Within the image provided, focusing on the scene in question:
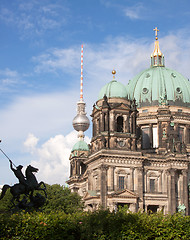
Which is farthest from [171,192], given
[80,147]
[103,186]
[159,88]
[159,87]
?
[80,147]

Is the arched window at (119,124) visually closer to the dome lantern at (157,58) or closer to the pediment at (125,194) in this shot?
the pediment at (125,194)

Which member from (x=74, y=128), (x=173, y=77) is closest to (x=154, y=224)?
(x=173, y=77)

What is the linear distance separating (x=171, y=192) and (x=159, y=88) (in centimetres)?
2641

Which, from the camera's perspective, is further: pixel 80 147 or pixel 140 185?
pixel 80 147

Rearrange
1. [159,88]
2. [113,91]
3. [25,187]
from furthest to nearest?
1. [159,88]
2. [113,91]
3. [25,187]

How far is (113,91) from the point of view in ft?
286

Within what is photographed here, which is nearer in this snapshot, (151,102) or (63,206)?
(63,206)

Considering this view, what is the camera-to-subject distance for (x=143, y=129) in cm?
9912

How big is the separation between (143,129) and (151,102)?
622 cm

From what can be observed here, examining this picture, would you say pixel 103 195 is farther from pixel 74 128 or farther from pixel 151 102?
pixel 74 128

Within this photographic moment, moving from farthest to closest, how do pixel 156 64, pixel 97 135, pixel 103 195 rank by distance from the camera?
1. pixel 156 64
2. pixel 97 135
3. pixel 103 195

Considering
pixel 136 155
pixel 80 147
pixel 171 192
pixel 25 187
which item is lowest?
pixel 25 187

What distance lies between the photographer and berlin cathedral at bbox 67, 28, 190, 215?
80500 mm

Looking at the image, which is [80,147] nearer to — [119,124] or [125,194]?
[119,124]
